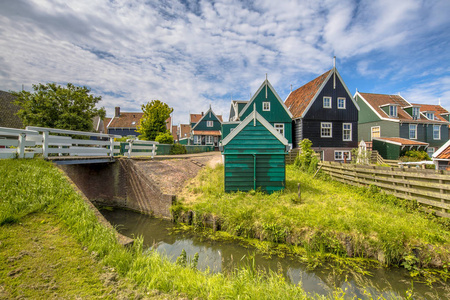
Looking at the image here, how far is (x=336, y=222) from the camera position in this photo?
6.97 m

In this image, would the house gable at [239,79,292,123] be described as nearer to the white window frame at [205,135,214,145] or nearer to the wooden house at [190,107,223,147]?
the wooden house at [190,107,223,147]

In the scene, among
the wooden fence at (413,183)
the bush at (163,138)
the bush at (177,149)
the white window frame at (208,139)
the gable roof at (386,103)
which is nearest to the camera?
the wooden fence at (413,183)

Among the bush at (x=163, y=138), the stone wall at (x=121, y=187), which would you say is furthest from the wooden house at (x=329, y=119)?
the stone wall at (x=121, y=187)

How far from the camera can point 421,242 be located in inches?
225

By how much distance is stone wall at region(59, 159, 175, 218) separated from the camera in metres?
11.5

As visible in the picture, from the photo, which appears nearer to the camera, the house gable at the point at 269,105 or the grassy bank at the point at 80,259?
the grassy bank at the point at 80,259

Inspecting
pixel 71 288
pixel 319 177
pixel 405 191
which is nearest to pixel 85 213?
pixel 71 288

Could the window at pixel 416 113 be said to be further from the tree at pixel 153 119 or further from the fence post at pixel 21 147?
the fence post at pixel 21 147

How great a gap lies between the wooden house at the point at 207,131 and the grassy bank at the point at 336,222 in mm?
29443

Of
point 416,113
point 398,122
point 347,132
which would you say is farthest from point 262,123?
point 416,113

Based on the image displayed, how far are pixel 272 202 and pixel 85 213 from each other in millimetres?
6767

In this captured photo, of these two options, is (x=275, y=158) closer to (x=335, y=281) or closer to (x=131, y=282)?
(x=335, y=281)

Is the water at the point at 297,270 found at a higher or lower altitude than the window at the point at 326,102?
lower

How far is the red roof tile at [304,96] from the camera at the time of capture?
22.3 m
